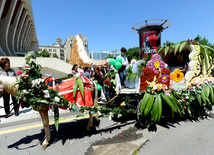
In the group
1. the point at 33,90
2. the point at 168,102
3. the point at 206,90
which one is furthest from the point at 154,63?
the point at 33,90

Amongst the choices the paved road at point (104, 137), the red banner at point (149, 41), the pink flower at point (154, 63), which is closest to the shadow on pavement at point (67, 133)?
the paved road at point (104, 137)

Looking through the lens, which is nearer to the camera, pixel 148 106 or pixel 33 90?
pixel 33 90

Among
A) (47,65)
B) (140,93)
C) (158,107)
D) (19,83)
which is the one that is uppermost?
(47,65)

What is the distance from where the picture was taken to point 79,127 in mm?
3443

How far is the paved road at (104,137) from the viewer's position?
Result: 241 centimetres

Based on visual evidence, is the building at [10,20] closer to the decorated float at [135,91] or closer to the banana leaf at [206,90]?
the decorated float at [135,91]

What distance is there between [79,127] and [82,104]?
1.10 m

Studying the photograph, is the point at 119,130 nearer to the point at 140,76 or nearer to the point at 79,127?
the point at 79,127

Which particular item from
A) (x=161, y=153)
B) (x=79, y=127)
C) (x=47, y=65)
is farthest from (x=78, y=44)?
(x=161, y=153)

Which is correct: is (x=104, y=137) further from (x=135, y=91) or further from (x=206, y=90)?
(x=206, y=90)

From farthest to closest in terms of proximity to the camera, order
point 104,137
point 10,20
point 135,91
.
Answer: point 10,20
point 135,91
point 104,137

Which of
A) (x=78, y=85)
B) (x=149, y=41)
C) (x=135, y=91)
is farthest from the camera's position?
(x=149, y=41)

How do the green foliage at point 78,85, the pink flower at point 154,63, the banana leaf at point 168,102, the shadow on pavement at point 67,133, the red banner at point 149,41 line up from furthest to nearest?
1. the red banner at point 149,41
2. the pink flower at point 154,63
3. the banana leaf at point 168,102
4. the shadow on pavement at point 67,133
5. the green foliage at point 78,85

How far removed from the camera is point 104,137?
114 inches
